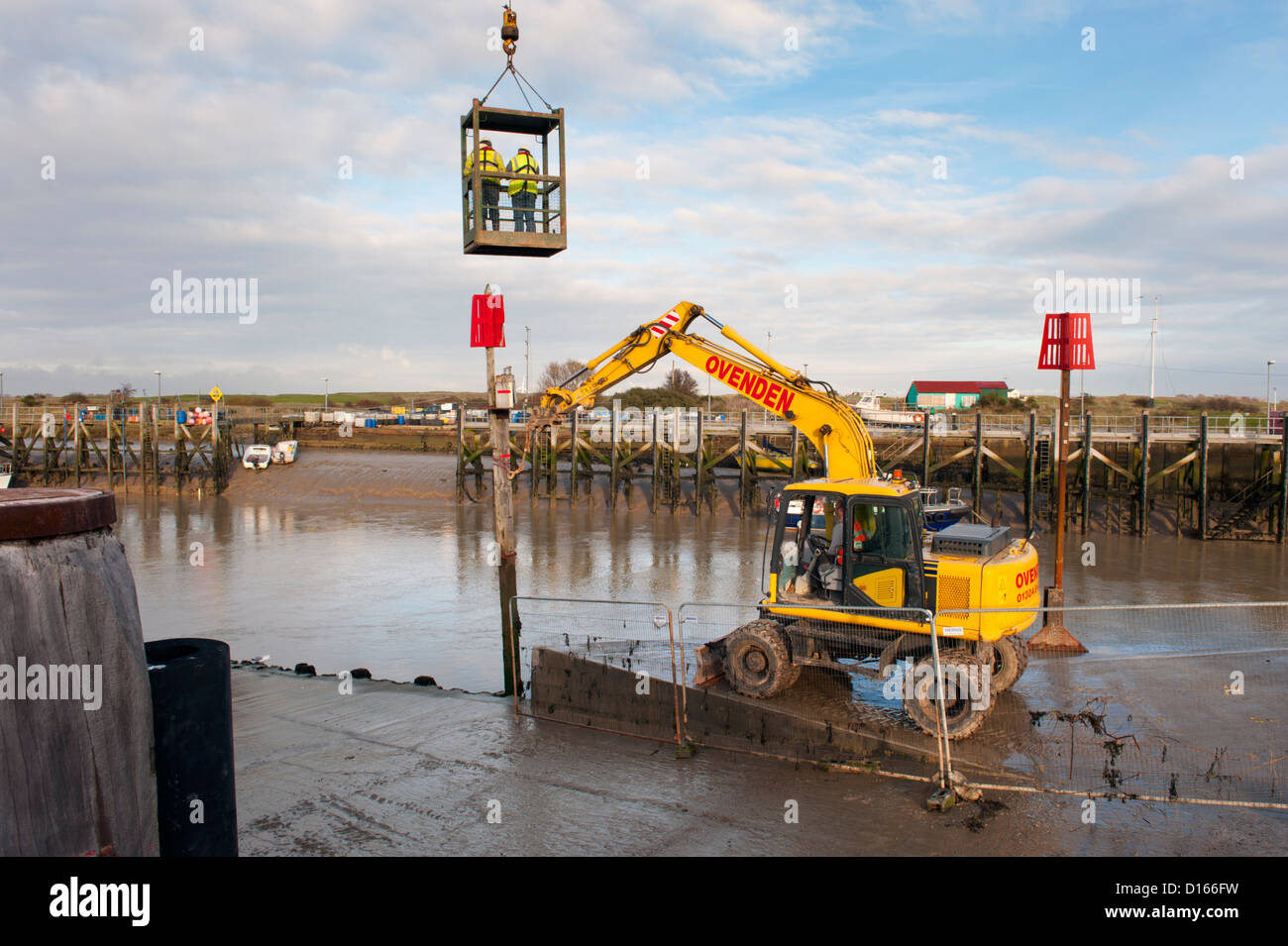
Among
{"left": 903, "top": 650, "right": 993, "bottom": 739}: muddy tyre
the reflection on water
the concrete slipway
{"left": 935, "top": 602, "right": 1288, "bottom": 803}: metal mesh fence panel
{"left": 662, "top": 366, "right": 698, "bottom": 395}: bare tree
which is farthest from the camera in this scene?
{"left": 662, "top": 366, "right": 698, "bottom": 395}: bare tree

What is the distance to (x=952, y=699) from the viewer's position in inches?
366

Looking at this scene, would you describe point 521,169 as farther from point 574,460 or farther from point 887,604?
point 574,460

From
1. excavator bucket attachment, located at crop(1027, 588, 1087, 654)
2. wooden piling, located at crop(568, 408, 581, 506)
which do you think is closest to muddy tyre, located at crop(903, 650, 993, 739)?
excavator bucket attachment, located at crop(1027, 588, 1087, 654)

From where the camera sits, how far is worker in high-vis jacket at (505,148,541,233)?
1403 centimetres

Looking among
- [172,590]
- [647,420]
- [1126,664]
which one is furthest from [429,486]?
[1126,664]

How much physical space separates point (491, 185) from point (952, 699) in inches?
400

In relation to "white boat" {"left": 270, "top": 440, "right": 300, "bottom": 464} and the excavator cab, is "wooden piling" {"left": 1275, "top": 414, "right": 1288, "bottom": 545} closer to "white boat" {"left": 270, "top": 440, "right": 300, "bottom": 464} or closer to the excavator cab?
the excavator cab

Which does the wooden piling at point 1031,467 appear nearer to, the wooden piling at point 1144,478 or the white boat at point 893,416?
the wooden piling at point 1144,478

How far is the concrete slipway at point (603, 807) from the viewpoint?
7.13m

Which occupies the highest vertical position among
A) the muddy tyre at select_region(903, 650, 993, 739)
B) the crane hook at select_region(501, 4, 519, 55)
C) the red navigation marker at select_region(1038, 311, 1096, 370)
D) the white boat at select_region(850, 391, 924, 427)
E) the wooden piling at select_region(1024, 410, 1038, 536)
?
the crane hook at select_region(501, 4, 519, 55)

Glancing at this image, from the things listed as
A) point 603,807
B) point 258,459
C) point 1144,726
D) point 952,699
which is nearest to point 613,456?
point 258,459

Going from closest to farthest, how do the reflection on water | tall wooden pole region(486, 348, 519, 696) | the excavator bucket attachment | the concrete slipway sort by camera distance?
the concrete slipway, tall wooden pole region(486, 348, 519, 696), the excavator bucket attachment, the reflection on water

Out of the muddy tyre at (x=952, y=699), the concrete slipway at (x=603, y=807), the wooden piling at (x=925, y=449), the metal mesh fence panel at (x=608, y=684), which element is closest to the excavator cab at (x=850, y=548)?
the muddy tyre at (x=952, y=699)

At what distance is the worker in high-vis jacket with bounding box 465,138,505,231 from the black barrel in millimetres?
12627
